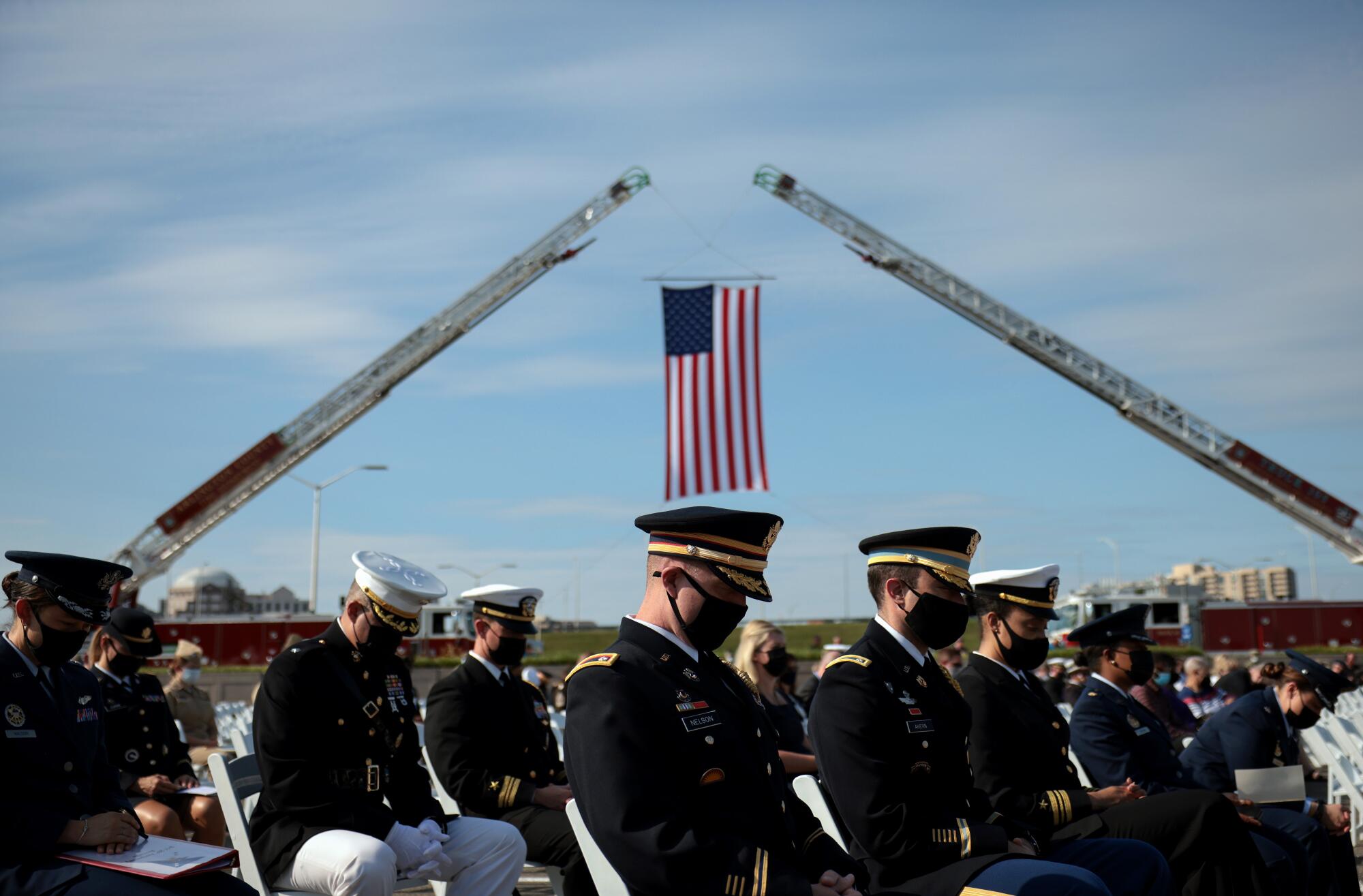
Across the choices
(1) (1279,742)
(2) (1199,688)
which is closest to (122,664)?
(1) (1279,742)

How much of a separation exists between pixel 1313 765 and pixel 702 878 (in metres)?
8.94

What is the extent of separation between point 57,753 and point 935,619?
3.00 metres

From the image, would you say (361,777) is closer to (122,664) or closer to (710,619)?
(710,619)

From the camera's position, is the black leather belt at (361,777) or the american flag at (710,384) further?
the american flag at (710,384)

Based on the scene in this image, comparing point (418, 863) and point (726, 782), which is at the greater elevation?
point (726, 782)

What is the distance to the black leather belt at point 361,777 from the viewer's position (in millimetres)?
4820

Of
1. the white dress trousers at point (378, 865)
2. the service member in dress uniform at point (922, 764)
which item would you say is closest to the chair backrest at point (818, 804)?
the service member in dress uniform at point (922, 764)

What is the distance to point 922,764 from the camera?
13.5 ft

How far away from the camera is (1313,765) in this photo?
10.3m

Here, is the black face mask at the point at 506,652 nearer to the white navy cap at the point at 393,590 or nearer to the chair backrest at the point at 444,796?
the chair backrest at the point at 444,796

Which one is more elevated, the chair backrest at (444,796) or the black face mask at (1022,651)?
the black face mask at (1022,651)

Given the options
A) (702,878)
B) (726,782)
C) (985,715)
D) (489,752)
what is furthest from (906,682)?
(489,752)

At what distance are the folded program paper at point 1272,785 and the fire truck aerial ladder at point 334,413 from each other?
42.4 metres

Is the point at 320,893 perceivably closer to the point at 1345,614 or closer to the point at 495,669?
the point at 495,669
